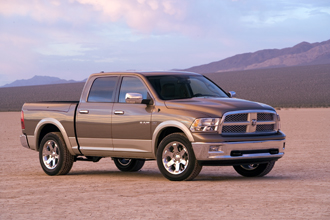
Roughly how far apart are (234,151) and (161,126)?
1.32 meters

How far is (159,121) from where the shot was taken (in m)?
11.1

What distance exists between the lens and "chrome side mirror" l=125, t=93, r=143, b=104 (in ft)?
36.7

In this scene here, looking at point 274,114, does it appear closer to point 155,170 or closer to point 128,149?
point 128,149

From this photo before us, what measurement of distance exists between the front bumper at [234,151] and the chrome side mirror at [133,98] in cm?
131

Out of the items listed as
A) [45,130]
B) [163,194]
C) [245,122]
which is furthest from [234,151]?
[45,130]

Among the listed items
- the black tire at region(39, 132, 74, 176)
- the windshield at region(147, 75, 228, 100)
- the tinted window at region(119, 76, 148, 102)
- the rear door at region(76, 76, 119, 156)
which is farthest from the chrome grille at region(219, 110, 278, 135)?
the black tire at region(39, 132, 74, 176)

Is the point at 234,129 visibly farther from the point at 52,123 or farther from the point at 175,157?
the point at 52,123

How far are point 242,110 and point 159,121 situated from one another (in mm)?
1410

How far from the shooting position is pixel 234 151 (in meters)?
10.6

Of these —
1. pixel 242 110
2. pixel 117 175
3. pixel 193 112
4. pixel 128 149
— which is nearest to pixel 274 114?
pixel 242 110

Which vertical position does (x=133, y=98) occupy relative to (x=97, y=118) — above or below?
above

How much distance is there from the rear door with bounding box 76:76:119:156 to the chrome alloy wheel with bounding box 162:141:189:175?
1.42 metres

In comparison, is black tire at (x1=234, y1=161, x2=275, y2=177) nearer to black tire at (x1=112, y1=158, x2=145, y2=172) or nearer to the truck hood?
the truck hood

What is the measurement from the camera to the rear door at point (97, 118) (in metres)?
12.0
